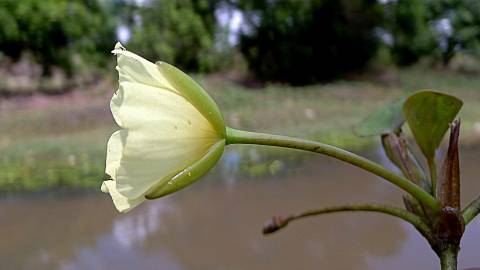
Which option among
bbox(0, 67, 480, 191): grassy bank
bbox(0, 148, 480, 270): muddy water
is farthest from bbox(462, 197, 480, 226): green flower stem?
bbox(0, 67, 480, 191): grassy bank

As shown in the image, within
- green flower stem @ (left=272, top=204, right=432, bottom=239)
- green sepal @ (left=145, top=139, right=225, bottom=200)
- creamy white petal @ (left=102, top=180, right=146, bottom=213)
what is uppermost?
green sepal @ (left=145, top=139, right=225, bottom=200)

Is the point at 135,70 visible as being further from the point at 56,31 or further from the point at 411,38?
the point at 411,38

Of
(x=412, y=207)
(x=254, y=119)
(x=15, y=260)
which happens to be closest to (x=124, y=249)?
(x=15, y=260)

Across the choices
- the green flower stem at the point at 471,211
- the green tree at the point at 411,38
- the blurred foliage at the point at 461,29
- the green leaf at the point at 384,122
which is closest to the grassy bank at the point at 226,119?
the green tree at the point at 411,38

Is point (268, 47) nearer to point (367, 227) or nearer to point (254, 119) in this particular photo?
point (254, 119)

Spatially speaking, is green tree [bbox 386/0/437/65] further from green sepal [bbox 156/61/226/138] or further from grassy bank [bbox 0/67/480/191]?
green sepal [bbox 156/61/226/138]

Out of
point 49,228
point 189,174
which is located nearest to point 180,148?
point 189,174

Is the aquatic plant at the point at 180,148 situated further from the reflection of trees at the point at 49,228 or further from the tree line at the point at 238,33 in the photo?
the tree line at the point at 238,33
